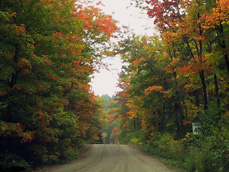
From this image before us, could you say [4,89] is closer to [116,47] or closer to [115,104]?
[116,47]

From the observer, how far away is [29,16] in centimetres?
914

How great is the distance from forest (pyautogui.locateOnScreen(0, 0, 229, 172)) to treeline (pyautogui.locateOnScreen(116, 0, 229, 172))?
0.22ft

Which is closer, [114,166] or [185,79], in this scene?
[114,166]

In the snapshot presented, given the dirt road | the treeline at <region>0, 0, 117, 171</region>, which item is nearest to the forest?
the treeline at <region>0, 0, 117, 171</region>

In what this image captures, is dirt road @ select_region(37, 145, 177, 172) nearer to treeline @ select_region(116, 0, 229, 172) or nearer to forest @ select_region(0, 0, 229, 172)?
forest @ select_region(0, 0, 229, 172)

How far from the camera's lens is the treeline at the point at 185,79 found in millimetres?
9273

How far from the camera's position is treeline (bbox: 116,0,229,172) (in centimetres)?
927

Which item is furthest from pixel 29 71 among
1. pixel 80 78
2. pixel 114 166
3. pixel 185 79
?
pixel 185 79

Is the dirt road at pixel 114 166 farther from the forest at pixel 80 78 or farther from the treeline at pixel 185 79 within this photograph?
the treeline at pixel 185 79

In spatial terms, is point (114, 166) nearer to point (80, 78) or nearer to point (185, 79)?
point (80, 78)

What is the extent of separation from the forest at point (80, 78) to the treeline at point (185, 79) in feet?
0.22

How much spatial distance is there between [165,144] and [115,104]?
20.5 m

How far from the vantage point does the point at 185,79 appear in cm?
1602

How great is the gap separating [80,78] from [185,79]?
8.69m
